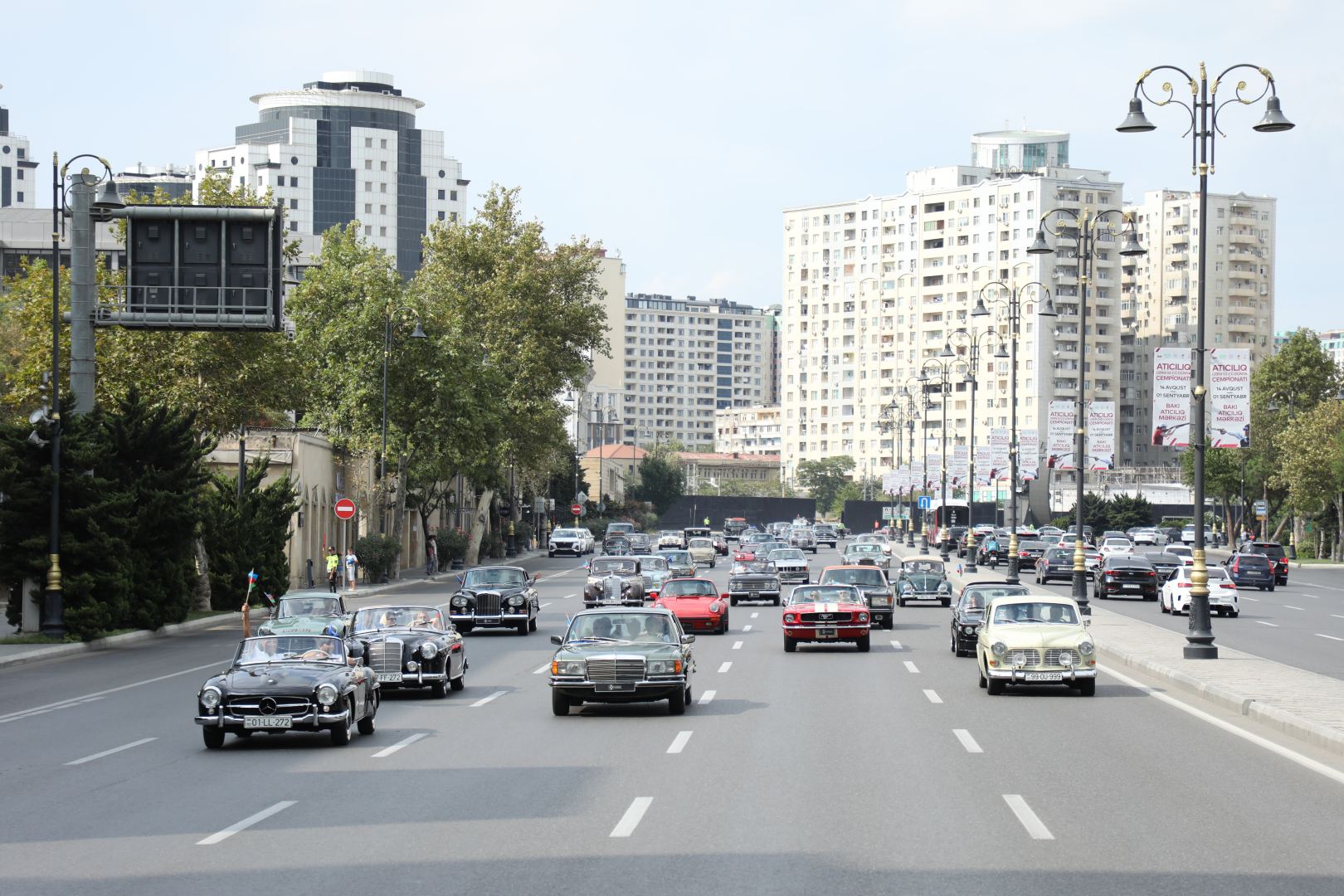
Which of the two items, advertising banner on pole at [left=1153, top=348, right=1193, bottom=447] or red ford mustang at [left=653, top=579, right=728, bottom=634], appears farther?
red ford mustang at [left=653, top=579, right=728, bottom=634]

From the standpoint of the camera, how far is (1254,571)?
65.6 meters

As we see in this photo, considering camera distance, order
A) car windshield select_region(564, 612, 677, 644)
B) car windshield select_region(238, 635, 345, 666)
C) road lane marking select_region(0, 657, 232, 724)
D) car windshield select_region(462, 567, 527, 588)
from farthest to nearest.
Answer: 1. car windshield select_region(462, 567, 527, 588)
2. road lane marking select_region(0, 657, 232, 724)
3. car windshield select_region(564, 612, 677, 644)
4. car windshield select_region(238, 635, 345, 666)

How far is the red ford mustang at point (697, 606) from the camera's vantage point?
3856cm

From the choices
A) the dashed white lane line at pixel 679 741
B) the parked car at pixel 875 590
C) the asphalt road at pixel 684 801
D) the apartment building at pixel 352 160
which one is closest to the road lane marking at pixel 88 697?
the asphalt road at pixel 684 801

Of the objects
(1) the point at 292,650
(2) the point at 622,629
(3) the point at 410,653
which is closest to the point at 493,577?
(3) the point at 410,653

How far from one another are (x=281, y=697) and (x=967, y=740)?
771 cm

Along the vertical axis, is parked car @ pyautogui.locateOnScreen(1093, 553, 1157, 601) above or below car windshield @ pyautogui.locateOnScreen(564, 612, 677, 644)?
below

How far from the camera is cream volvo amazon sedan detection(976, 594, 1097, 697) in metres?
23.1

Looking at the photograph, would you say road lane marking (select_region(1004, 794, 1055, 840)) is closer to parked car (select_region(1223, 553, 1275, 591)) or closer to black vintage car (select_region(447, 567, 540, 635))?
black vintage car (select_region(447, 567, 540, 635))

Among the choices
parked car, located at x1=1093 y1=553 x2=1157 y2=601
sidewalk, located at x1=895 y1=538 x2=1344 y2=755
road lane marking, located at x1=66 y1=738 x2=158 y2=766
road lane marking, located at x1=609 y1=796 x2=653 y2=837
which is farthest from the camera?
parked car, located at x1=1093 y1=553 x2=1157 y2=601

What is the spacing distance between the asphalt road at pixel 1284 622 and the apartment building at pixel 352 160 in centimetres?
11756

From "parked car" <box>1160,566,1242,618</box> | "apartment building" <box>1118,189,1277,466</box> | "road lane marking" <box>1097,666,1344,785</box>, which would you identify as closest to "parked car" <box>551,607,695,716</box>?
"road lane marking" <box>1097,666,1344,785</box>

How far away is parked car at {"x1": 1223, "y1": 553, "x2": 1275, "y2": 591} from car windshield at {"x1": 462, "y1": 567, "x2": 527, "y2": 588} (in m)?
36.8

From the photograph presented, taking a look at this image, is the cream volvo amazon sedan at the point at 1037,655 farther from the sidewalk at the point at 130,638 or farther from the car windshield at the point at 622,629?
the sidewalk at the point at 130,638
